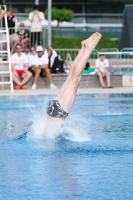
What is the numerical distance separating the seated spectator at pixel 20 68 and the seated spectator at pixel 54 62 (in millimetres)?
1038

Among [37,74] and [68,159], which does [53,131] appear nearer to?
[68,159]

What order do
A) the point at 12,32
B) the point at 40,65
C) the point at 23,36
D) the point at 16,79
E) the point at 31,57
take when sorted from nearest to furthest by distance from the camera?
the point at 16,79
the point at 40,65
the point at 31,57
the point at 23,36
the point at 12,32

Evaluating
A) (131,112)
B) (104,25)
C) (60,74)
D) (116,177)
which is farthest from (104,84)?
(104,25)

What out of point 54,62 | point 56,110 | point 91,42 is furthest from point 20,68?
point 56,110

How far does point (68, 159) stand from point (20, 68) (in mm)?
11980

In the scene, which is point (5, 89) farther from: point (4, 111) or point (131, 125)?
point (131, 125)

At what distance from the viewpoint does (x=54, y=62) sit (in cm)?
2000

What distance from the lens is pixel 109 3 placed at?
5806 centimetres

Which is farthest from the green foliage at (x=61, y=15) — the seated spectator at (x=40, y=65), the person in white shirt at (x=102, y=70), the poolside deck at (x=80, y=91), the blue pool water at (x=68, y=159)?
the blue pool water at (x=68, y=159)

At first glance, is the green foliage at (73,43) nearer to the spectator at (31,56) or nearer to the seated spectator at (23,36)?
the seated spectator at (23,36)

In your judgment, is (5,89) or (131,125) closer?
(131,125)

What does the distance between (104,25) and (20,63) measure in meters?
33.0

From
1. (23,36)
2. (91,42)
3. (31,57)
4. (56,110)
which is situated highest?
(91,42)

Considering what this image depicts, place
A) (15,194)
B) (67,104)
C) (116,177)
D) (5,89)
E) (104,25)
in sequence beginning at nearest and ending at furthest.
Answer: (15,194) < (116,177) < (67,104) < (5,89) < (104,25)
